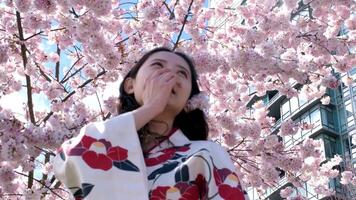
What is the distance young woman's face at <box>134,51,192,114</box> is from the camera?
2.23m

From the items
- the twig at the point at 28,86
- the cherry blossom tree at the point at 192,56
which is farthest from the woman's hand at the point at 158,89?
the twig at the point at 28,86

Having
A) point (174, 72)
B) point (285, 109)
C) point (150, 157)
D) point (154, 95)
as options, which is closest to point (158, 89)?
point (154, 95)

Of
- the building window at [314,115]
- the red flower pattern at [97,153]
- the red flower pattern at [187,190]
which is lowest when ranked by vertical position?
the red flower pattern at [187,190]

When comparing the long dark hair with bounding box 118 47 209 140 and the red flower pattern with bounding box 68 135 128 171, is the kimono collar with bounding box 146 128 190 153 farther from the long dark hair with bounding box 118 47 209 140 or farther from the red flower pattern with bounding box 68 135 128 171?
the red flower pattern with bounding box 68 135 128 171

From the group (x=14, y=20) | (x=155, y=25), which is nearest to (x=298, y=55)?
(x=155, y=25)

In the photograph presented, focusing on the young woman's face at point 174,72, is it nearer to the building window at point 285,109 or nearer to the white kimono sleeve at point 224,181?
the white kimono sleeve at point 224,181

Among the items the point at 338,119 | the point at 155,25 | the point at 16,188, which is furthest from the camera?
the point at 338,119

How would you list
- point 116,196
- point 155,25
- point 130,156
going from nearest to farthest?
point 116,196, point 130,156, point 155,25

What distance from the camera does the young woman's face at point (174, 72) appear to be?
223cm

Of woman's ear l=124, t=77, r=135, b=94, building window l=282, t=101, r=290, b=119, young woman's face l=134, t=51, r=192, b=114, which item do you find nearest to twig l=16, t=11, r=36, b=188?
woman's ear l=124, t=77, r=135, b=94

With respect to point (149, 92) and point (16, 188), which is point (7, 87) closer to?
point (16, 188)

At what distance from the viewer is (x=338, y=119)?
68.7 feet

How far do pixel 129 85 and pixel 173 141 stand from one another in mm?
378

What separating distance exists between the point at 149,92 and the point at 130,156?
314 mm
